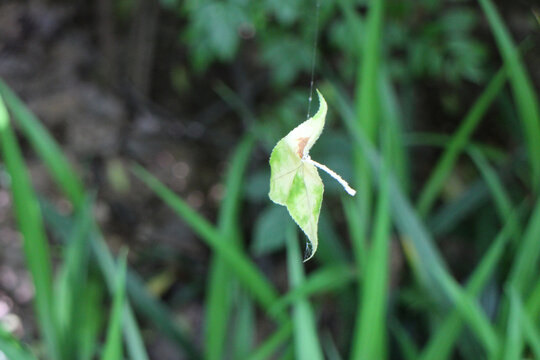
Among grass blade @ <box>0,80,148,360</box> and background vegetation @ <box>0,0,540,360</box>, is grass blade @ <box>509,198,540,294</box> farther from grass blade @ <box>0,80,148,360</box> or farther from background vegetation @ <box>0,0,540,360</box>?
grass blade @ <box>0,80,148,360</box>

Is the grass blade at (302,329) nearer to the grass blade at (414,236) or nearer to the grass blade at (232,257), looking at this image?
the grass blade at (232,257)

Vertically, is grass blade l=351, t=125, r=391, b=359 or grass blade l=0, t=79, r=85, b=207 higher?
grass blade l=0, t=79, r=85, b=207

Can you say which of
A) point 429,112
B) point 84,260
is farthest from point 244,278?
point 429,112

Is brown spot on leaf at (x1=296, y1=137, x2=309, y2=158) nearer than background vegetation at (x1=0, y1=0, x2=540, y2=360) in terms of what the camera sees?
Yes

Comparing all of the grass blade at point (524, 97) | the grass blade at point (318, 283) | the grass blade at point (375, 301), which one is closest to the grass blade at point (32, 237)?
the grass blade at point (318, 283)

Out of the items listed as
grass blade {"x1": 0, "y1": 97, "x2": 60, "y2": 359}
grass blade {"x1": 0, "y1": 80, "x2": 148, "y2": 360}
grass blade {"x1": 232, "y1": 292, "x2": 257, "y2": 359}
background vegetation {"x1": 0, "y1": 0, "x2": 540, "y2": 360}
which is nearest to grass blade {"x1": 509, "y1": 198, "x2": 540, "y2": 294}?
background vegetation {"x1": 0, "y1": 0, "x2": 540, "y2": 360}

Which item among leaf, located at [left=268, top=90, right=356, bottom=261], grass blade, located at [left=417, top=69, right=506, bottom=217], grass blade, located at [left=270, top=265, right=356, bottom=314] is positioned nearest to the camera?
leaf, located at [left=268, top=90, right=356, bottom=261]

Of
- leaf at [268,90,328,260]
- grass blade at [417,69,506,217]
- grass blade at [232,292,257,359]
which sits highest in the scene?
leaf at [268,90,328,260]

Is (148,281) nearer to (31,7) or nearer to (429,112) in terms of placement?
(31,7)
